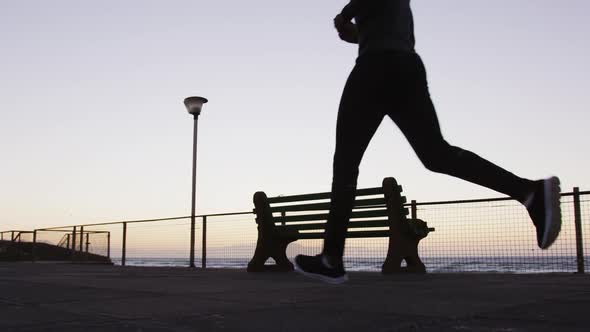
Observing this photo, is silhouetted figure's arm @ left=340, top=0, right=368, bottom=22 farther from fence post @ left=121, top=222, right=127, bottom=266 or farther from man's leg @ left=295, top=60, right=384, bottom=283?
fence post @ left=121, top=222, right=127, bottom=266

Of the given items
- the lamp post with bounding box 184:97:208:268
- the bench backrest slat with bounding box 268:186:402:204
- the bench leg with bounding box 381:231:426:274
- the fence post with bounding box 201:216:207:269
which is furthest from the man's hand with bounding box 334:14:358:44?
the lamp post with bounding box 184:97:208:268

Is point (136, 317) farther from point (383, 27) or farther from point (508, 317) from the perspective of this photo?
point (383, 27)

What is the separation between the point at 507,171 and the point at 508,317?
2.92ft

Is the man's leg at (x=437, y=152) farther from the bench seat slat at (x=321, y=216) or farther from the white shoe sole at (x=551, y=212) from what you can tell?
the bench seat slat at (x=321, y=216)

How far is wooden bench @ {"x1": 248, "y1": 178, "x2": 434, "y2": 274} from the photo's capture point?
6.78m

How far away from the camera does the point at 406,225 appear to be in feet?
22.3

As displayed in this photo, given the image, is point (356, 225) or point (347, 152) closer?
point (347, 152)

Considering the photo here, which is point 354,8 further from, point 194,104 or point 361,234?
point 194,104

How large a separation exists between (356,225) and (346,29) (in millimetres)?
4381

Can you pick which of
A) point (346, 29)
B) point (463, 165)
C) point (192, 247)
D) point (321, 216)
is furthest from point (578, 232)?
point (192, 247)

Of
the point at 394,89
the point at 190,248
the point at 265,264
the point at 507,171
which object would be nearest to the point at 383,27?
the point at 394,89

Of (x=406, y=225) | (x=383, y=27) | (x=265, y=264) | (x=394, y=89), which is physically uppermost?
(x=383, y=27)

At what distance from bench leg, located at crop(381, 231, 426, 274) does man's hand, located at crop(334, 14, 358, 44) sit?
4.08m

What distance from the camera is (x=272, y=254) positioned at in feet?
26.0
